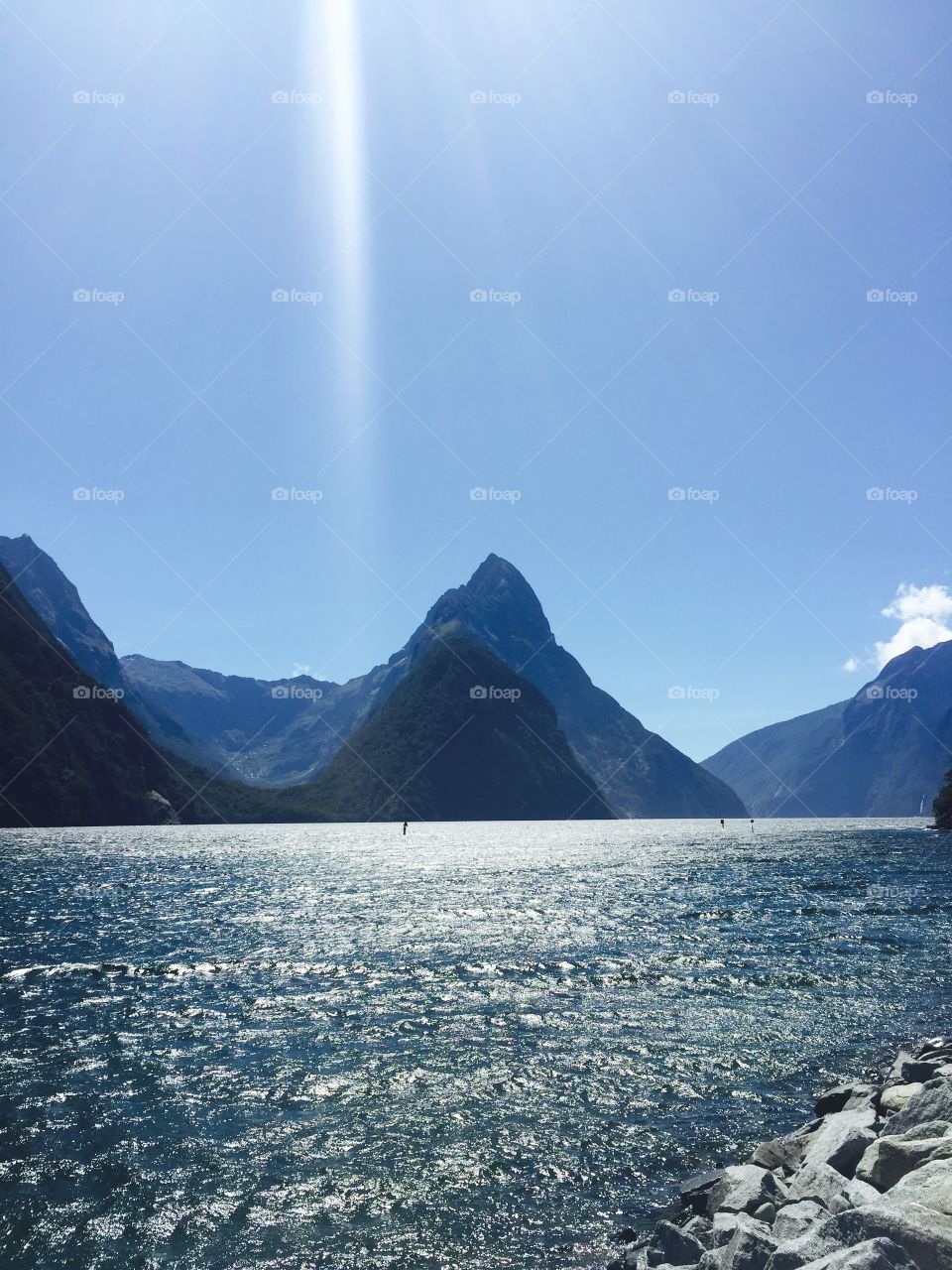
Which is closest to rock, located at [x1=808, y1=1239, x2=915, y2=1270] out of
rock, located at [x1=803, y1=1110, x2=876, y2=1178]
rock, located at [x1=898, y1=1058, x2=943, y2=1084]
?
rock, located at [x1=803, y1=1110, x2=876, y2=1178]

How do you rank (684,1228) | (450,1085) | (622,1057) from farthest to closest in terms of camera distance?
(622,1057), (450,1085), (684,1228)

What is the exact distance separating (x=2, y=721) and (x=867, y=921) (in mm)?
204135

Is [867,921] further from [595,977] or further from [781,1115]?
[781,1115]

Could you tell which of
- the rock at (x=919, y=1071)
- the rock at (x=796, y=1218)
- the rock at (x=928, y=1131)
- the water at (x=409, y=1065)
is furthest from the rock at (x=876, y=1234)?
the rock at (x=919, y=1071)

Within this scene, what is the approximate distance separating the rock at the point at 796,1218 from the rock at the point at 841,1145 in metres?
2.85

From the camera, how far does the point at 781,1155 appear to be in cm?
1650

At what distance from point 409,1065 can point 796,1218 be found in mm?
14880

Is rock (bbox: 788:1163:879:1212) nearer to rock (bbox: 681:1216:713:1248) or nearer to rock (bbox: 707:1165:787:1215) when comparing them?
rock (bbox: 707:1165:787:1215)

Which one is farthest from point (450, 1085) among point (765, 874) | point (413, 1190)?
point (765, 874)

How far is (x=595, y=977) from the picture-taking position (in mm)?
35781

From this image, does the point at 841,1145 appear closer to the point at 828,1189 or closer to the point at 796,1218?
the point at 828,1189

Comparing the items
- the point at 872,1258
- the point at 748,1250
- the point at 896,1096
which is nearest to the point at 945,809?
the point at 896,1096

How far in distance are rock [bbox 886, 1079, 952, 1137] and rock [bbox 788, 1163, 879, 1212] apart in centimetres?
247

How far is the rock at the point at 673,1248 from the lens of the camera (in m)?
12.7
